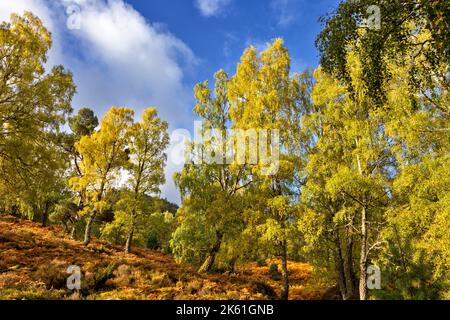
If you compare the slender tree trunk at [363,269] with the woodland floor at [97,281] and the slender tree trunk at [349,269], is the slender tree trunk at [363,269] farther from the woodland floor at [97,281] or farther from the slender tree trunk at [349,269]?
the woodland floor at [97,281]

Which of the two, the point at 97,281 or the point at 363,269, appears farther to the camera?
the point at 363,269

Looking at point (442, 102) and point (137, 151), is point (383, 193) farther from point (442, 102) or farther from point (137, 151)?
point (137, 151)

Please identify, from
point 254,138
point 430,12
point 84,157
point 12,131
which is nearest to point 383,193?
point 254,138

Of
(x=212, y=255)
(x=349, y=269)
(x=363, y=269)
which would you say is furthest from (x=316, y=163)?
(x=212, y=255)

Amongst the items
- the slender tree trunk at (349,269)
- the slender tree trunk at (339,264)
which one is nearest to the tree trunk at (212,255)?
the slender tree trunk at (339,264)

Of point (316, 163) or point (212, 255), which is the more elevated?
point (316, 163)

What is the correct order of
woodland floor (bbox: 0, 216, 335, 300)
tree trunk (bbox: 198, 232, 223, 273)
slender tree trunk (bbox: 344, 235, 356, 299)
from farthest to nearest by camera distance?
tree trunk (bbox: 198, 232, 223, 273), slender tree trunk (bbox: 344, 235, 356, 299), woodland floor (bbox: 0, 216, 335, 300)

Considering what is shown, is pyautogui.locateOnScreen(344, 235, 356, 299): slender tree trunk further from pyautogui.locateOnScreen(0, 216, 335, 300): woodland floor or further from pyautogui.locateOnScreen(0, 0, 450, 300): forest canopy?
pyautogui.locateOnScreen(0, 216, 335, 300): woodland floor

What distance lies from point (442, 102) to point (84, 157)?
74.0ft

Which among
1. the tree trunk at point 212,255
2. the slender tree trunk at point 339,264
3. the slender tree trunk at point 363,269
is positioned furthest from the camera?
the tree trunk at point 212,255

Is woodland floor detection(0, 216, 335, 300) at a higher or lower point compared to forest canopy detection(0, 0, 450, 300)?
lower

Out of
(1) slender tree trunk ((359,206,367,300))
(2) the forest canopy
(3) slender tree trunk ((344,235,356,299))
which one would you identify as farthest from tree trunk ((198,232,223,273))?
(1) slender tree trunk ((359,206,367,300))

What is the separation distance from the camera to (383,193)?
12648mm

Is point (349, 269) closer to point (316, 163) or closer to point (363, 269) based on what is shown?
point (363, 269)
